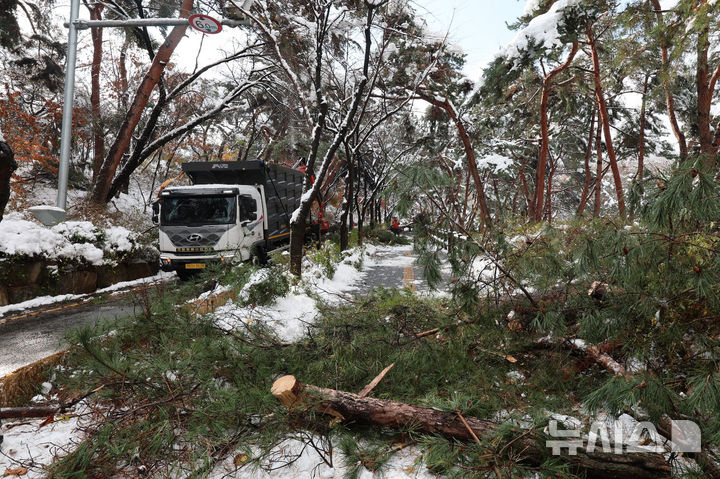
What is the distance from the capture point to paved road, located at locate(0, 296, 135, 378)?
4164 millimetres

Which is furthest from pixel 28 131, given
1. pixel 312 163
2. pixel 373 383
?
pixel 373 383

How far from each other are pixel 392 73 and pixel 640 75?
10.2 m

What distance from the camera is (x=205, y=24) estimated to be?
674 cm

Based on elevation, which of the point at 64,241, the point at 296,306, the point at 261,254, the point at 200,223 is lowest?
the point at 296,306

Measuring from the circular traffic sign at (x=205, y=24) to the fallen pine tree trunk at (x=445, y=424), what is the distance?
663cm

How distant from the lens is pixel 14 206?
11.5 m

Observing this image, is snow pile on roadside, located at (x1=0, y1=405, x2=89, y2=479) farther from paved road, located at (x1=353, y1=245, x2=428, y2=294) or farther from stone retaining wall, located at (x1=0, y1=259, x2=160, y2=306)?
paved road, located at (x1=353, y1=245, x2=428, y2=294)

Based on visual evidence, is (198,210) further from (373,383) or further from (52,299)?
(373,383)

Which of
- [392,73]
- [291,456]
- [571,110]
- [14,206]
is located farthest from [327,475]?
[14,206]

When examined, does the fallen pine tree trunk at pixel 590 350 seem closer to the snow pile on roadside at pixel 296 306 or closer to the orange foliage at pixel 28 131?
the snow pile on roadside at pixel 296 306

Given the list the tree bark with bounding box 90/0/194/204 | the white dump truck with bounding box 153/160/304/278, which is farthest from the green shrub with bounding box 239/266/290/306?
the tree bark with bounding box 90/0/194/204

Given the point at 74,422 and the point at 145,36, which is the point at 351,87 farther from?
the point at 74,422

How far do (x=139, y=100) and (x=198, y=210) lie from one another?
4565 mm

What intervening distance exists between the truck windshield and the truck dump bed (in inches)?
59.6
